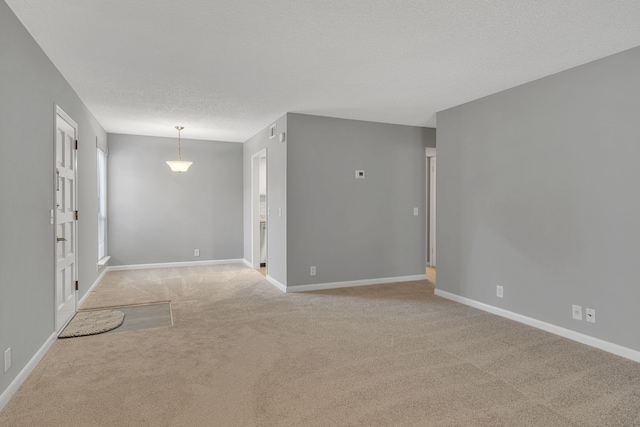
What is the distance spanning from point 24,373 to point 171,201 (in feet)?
15.9

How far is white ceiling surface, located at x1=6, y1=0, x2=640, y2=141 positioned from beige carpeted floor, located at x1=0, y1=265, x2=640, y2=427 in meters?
2.45

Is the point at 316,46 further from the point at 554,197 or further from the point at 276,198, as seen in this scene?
the point at 276,198

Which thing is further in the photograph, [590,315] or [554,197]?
[554,197]

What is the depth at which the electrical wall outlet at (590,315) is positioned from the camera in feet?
10.5

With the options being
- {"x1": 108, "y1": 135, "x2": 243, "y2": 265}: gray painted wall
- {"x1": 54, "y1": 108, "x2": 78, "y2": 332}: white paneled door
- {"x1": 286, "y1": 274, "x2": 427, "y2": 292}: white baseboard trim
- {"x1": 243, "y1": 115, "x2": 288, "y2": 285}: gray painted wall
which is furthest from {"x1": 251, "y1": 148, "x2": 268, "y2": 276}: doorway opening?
{"x1": 54, "y1": 108, "x2": 78, "y2": 332}: white paneled door

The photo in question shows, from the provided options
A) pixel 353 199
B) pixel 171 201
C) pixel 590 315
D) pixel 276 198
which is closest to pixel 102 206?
pixel 171 201

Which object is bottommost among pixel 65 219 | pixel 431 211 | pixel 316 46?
pixel 65 219

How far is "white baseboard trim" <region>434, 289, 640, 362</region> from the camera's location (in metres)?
2.98

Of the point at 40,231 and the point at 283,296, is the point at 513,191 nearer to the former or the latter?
the point at 283,296

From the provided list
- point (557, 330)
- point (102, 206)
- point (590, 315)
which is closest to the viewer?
point (590, 315)

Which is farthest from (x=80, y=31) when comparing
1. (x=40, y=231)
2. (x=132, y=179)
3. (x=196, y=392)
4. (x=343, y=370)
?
(x=132, y=179)

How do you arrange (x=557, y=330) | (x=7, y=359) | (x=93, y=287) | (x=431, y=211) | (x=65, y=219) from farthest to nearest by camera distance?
(x=431, y=211) < (x=93, y=287) < (x=65, y=219) < (x=557, y=330) < (x=7, y=359)

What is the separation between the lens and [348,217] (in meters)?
5.50

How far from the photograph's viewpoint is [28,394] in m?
2.40
